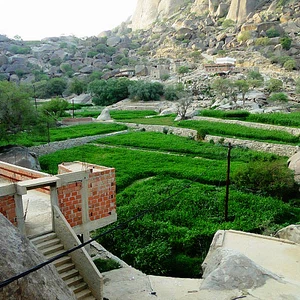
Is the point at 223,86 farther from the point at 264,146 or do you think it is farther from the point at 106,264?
the point at 106,264

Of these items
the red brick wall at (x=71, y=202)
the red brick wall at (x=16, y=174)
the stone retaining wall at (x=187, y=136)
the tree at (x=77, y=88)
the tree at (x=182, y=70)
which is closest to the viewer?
the red brick wall at (x=71, y=202)

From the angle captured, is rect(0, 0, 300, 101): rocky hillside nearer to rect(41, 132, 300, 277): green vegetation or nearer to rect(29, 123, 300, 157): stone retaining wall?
rect(29, 123, 300, 157): stone retaining wall

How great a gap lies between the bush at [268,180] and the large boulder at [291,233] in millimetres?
4544

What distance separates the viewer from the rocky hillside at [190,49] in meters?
82.8

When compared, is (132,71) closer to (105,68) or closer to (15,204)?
(105,68)

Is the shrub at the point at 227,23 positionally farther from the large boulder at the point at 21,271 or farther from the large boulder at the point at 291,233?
the large boulder at the point at 21,271

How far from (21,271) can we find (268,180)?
1515 centimetres

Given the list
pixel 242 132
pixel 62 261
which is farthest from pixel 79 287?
pixel 242 132

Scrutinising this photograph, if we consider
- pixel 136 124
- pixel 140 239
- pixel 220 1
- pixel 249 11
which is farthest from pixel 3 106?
pixel 220 1

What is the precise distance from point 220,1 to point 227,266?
132m

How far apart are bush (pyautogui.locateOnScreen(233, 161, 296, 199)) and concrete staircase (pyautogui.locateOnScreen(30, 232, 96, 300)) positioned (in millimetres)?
11224

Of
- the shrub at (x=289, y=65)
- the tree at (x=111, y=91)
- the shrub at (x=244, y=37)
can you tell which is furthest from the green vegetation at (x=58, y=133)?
the shrub at (x=244, y=37)

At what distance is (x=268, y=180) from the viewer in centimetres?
1797

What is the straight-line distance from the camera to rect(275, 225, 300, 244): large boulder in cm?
1284
